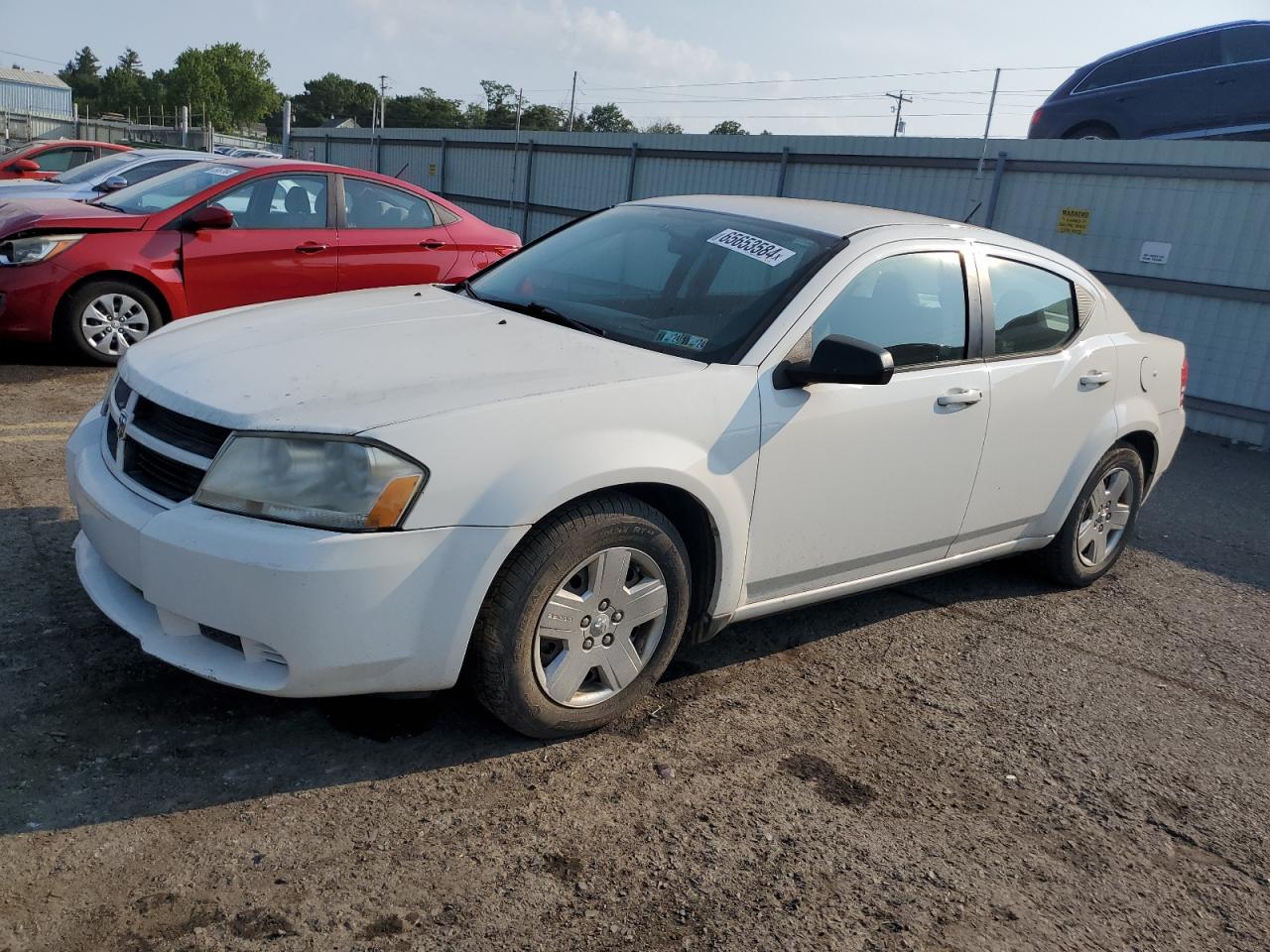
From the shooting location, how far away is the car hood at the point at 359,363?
8.99 ft

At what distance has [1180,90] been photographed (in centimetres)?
1102

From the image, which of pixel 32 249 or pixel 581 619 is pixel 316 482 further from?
pixel 32 249

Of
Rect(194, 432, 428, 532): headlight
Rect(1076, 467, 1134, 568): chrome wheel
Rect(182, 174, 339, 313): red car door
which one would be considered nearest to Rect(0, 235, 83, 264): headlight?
Rect(182, 174, 339, 313): red car door

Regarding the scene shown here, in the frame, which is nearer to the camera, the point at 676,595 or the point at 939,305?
the point at 676,595

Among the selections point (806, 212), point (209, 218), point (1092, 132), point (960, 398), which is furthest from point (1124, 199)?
point (209, 218)

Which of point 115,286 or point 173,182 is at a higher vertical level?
point 173,182

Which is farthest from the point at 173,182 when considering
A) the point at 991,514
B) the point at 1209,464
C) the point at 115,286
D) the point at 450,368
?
the point at 1209,464

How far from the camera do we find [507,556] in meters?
2.78

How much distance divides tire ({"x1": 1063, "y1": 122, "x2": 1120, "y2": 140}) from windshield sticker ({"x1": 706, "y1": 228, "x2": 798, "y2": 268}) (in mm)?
9718

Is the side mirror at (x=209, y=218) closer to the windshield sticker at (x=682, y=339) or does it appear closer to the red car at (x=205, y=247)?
the red car at (x=205, y=247)

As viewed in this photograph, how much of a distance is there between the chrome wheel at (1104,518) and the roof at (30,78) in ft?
335

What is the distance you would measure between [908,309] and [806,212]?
1.98ft

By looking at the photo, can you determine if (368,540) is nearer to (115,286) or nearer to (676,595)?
(676,595)

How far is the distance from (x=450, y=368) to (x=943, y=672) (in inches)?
87.8
